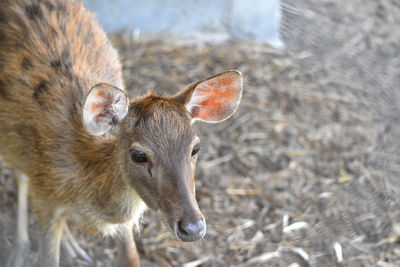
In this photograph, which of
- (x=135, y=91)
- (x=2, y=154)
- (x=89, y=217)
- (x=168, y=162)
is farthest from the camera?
(x=135, y=91)

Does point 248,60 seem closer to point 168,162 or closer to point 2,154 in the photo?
point 2,154

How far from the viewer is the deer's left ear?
13.9 feet

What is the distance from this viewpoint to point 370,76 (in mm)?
7480

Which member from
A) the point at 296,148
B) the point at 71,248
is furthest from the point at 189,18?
the point at 71,248

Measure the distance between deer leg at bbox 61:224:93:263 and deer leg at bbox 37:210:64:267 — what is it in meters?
0.64

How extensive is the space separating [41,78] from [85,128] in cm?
82

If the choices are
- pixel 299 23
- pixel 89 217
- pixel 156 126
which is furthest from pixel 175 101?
pixel 299 23

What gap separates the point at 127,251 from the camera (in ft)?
15.4

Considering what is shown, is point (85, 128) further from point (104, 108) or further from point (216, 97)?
point (216, 97)

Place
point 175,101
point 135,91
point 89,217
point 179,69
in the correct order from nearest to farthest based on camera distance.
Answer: point 175,101 → point 89,217 → point 135,91 → point 179,69

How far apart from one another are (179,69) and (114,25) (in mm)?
980

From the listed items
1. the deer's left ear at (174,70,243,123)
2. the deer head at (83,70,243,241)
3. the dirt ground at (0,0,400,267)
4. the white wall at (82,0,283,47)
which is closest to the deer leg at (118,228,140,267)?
the deer head at (83,70,243,241)

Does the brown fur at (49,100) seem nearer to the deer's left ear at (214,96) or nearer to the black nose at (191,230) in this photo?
the deer's left ear at (214,96)

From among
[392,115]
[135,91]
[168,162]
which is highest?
[168,162]
